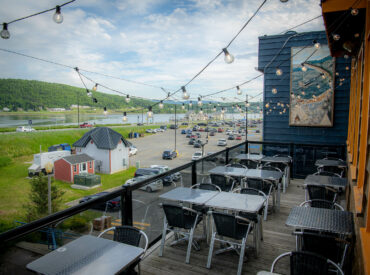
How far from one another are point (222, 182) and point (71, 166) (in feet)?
118

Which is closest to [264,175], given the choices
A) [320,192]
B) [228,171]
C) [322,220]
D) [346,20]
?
[228,171]

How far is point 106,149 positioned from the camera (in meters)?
40.6

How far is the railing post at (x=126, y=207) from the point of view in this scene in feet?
10.1

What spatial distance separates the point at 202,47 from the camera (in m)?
112

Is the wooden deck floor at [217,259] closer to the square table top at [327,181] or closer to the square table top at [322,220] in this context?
the square table top at [322,220]

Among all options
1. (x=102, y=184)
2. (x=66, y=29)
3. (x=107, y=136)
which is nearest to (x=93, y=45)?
(x=66, y=29)

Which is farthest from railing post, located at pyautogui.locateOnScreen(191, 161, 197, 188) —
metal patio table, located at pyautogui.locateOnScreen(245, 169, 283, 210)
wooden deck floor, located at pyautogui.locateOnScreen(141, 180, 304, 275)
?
wooden deck floor, located at pyautogui.locateOnScreen(141, 180, 304, 275)

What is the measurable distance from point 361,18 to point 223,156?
4.06 meters

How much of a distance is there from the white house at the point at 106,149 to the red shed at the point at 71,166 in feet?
10.1

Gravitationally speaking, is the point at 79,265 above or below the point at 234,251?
above

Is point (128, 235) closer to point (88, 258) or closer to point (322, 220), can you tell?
point (88, 258)

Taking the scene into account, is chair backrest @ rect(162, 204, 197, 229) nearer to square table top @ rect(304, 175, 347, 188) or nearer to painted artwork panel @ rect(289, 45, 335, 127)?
square table top @ rect(304, 175, 347, 188)

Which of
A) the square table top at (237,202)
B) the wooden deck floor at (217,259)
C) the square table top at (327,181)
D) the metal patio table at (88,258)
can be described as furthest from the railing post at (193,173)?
Answer: the metal patio table at (88,258)

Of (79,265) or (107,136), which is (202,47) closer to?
(107,136)
